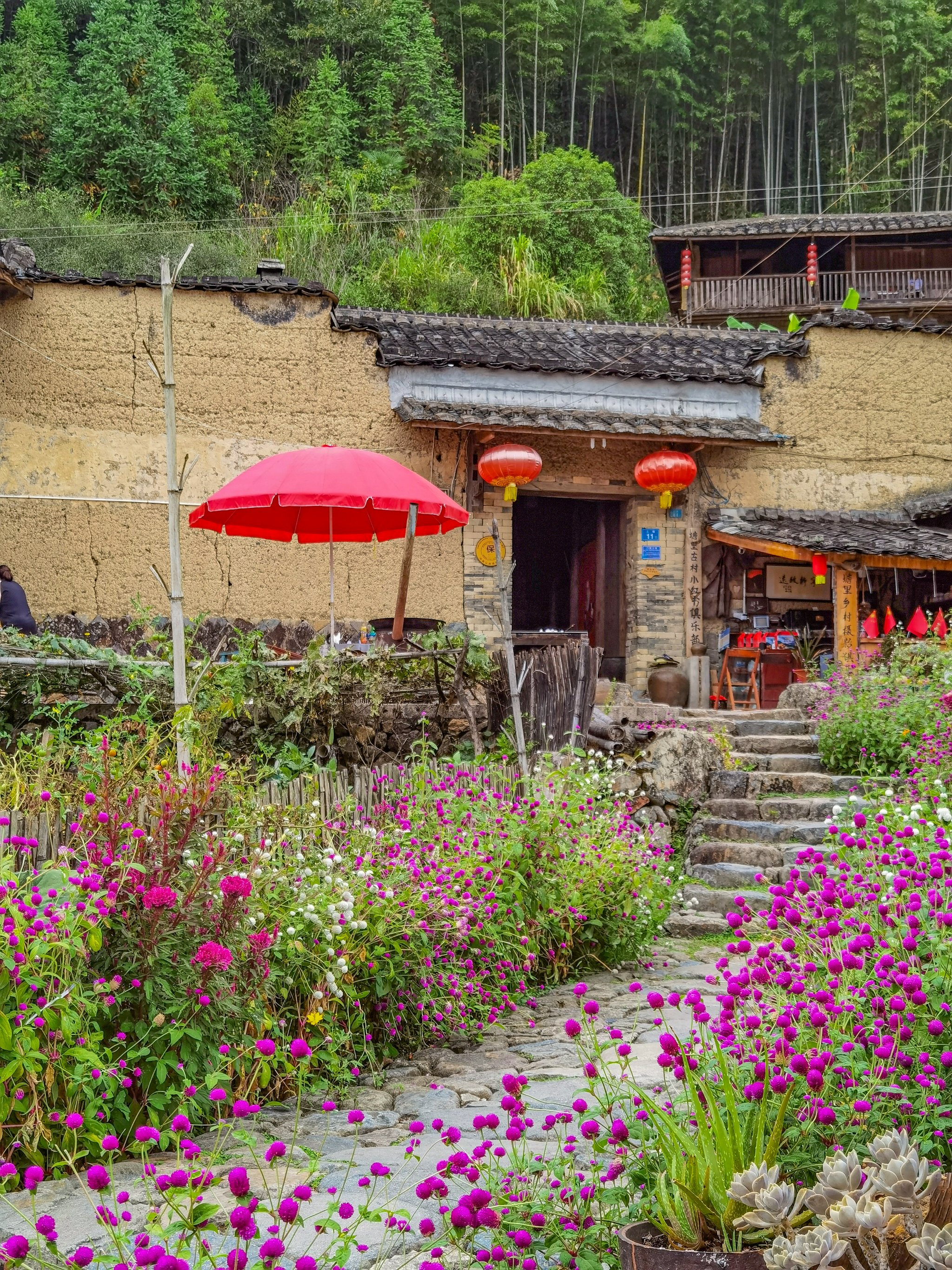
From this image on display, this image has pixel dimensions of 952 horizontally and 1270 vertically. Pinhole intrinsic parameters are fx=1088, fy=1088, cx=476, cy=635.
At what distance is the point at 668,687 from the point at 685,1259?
1012cm

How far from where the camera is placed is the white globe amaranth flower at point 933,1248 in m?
1.41

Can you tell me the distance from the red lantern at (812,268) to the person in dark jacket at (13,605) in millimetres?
18184

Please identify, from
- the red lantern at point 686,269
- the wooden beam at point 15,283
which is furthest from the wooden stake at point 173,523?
the red lantern at point 686,269

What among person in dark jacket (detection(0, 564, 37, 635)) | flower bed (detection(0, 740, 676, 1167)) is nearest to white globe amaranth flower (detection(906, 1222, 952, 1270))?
flower bed (detection(0, 740, 676, 1167))

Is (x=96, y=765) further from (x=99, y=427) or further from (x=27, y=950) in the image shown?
(x=99, y=427)

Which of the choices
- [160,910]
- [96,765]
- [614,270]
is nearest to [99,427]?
[96,765]

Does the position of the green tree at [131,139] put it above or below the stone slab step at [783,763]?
above

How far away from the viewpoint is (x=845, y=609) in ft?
36.3

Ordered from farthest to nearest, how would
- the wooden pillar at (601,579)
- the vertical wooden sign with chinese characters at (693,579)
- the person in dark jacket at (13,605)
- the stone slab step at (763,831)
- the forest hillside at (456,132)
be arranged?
1. the forest hillside at (456,132)
2. the wooden pillar at (601,579)
3. the vertical wooden sign with chinese characters at (693,579)
4. the person in dark jacket at (13,605)
5. the stone slab step at (763,831)

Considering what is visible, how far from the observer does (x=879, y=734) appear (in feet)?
24.6

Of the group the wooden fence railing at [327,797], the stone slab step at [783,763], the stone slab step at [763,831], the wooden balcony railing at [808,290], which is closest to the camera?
the wooden fence railing at [327,797]

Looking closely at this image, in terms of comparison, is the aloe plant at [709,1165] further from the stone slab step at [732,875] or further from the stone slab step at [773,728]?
the stone slab step at [773,728]

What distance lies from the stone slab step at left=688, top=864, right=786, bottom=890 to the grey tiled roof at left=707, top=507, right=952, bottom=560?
5132 millimetres

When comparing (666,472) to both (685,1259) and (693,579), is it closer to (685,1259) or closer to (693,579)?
(693,579)
